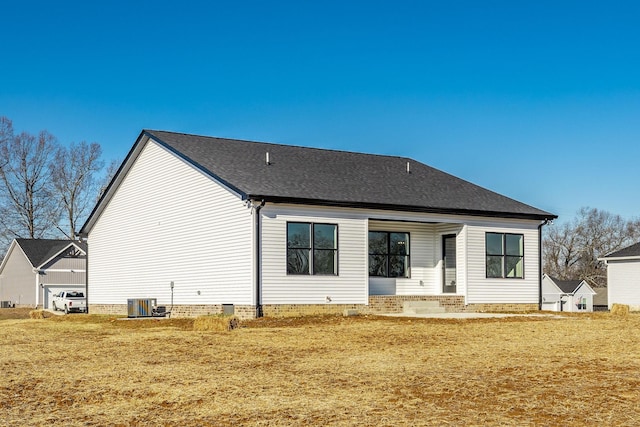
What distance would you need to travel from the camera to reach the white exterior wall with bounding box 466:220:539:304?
28.9 metres

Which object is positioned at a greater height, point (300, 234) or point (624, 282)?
point (300, 234)

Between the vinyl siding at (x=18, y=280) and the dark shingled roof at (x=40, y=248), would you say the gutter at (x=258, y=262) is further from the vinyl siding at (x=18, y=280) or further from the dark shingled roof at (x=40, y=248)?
the vinyl siding at (x=18, y=280)

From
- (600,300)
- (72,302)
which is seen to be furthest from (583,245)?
(72,302)

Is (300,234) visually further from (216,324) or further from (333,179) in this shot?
(216,324)

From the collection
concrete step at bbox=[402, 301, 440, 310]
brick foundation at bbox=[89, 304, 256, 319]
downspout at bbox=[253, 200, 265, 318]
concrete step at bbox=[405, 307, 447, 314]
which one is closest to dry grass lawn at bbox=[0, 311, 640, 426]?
downspout at bbox=[253, 200, 265, 318]

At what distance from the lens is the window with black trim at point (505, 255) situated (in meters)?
29.5

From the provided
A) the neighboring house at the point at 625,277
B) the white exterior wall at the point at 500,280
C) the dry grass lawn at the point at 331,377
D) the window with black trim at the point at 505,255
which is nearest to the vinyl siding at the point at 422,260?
the white exterior wall at the point at 500,280

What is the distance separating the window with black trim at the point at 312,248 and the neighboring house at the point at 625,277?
23.6m

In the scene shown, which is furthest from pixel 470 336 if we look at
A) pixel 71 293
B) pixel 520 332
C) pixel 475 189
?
pixel 71 293

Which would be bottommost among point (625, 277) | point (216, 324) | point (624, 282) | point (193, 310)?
point (193, 310)

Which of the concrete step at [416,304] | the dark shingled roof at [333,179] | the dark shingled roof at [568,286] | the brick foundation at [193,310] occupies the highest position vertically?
the dark shingled roof at [333,179]

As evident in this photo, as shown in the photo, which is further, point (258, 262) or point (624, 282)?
point (624, 282)

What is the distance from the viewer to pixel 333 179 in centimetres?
2823

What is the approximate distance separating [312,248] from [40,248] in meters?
42.5
